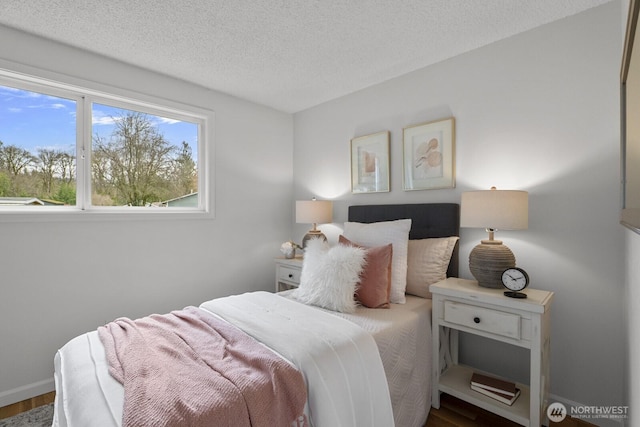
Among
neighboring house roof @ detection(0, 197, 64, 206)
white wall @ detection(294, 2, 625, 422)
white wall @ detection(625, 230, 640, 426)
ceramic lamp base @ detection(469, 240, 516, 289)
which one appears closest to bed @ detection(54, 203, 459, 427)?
ceramic lamp base @ detection(469, 240, 516, 289)

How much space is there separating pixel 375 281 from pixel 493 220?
78 centimetres

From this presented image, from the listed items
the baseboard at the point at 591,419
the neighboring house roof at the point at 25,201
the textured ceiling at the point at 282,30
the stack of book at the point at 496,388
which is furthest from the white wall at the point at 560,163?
the neighboring house roof at the point at 25,201

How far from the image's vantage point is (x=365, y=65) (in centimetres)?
253

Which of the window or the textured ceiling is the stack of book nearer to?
the textured ceiling

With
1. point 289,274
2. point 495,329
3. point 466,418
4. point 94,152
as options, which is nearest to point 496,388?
point 466,418

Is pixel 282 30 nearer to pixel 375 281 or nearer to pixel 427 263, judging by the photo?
pixel 375 281

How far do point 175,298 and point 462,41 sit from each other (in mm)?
3126

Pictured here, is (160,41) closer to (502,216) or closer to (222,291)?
(222,291)

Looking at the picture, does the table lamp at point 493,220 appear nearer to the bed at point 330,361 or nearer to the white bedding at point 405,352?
the bed at point 330,361

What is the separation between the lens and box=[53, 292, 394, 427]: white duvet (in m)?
1.08

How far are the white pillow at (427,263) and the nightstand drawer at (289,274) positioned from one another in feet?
3.57

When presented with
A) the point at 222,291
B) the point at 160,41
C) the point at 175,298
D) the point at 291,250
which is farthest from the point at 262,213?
the point at 160,41

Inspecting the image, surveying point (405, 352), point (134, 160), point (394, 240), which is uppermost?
point (134, 160)

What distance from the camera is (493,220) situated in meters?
1.79
